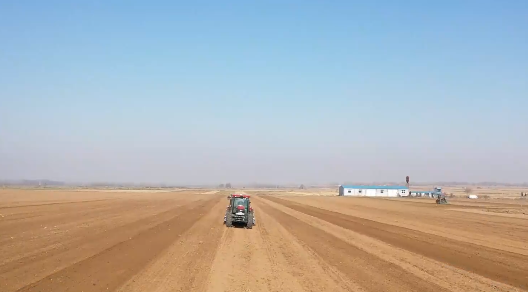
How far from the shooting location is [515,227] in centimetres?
3953

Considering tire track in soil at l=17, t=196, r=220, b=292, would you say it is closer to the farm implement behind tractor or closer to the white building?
the farm implement behind tractor

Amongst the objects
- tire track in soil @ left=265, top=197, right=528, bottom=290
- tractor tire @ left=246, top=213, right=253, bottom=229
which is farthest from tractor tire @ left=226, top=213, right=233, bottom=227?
tire track in soil @ left=265, top=197, right=528, bottom=290

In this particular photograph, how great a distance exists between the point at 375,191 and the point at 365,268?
111 metres

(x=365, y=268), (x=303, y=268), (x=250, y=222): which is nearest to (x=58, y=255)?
(x=303, y=268)

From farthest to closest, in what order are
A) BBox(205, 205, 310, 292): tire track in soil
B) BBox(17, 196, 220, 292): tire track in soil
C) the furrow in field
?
the furrow in field → BBox(205, 205, 310, 292): tire track in soil → BBox(17, 196, 220, 292): tire track in soil

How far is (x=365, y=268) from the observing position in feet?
61.1

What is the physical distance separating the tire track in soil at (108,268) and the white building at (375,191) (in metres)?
105

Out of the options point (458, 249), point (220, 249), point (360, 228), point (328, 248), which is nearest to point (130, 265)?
point (220, 249)

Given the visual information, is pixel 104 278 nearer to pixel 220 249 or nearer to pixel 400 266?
pixel 220 249

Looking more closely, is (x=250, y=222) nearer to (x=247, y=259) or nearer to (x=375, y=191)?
(x=247, y=259)

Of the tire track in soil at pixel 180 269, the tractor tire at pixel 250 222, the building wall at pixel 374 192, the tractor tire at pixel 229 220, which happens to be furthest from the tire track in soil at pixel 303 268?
the building wall at pixel 374 192

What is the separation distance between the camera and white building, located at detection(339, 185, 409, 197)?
411 ft

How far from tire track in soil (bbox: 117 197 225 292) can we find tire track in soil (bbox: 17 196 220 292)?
0.45 meters

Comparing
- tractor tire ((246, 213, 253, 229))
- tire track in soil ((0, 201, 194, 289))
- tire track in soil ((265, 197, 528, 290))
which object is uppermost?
tractor tire ((246, 213, 253, 229))
